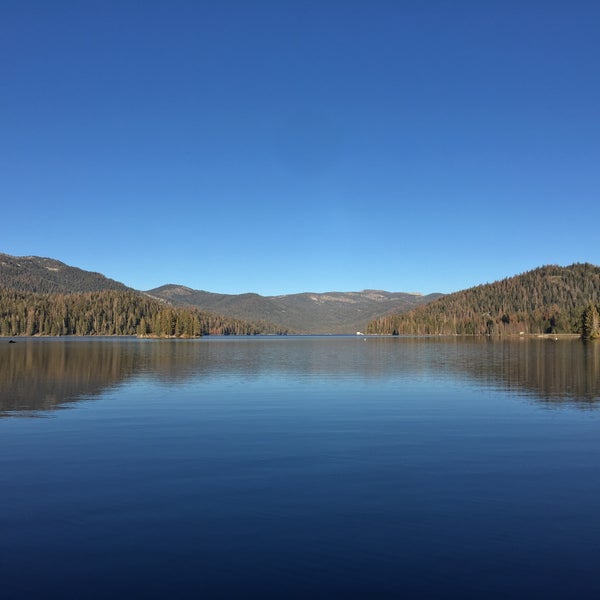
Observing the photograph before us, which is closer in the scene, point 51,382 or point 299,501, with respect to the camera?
point 299,501

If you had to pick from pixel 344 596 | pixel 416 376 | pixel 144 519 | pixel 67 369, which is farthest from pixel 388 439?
pixel 67 369

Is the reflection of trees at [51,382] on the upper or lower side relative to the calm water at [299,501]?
upper

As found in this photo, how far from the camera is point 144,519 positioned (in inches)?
736

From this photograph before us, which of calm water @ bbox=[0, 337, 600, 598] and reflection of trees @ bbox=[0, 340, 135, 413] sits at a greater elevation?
reflection of trees @ bbox=[0, 340, 135, 413]

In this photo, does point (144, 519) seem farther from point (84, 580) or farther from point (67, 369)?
point (67, 369)

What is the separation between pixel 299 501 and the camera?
20469mm

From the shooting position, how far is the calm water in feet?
47.4

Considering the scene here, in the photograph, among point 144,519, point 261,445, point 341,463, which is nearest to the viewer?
point 144,519

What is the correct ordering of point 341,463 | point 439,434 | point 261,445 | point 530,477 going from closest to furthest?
1. point 530,477
2. point 341,463
3. point 261,445
4. point 439,434

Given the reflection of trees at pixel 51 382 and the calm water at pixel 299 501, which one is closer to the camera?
the calm water at pixel 299 501

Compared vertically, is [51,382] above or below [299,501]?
above

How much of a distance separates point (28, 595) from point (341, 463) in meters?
A: 15.6

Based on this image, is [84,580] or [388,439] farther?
[388,439]

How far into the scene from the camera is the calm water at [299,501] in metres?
14.4
